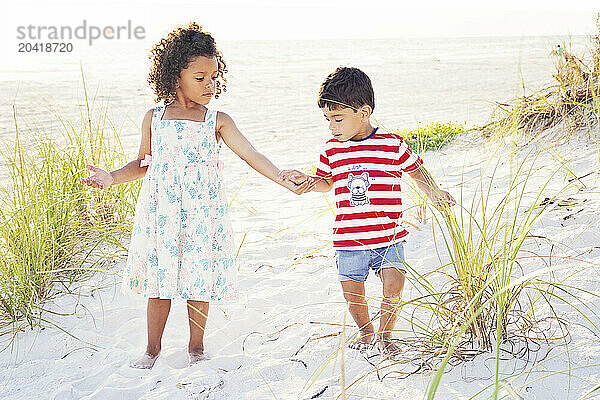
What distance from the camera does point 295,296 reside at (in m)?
3.51

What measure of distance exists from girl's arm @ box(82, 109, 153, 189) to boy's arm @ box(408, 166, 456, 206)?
3.94 ft

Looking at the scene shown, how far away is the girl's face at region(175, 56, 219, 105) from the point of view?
9.77 ft

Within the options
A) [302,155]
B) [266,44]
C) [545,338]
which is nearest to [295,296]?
[545,338]

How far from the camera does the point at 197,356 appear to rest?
3.02 metres

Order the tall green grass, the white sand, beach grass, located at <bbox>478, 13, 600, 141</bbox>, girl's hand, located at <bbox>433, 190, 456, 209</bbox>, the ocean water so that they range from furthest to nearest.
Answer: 1. the ocean water
2. beach grass, located at <bbox>478, 13, 600, 141</bbox>
3. the tall green grass
4. girl's hand, located at <bbox>433, 190, 456, 209</bbox>
5. the white sand

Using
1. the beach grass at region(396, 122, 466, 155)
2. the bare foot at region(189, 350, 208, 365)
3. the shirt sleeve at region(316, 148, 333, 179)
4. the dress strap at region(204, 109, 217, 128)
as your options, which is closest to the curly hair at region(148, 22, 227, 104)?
the dress strap at region(204, 109, 217, 128)

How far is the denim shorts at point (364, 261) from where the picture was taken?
2.87m

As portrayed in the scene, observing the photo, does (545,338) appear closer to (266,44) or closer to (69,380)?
(69,380)

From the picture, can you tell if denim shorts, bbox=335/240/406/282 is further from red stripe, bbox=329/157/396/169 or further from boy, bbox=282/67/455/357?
red stripe, bbox=329/157/396/169

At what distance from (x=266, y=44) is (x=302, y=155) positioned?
17.4 meters

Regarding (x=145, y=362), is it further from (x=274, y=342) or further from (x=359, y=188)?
(x=359, y=188)

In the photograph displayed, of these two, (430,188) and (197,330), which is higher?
(430,188)

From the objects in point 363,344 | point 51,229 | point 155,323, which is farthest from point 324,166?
point 51,229

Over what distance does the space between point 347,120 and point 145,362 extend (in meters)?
1.36
